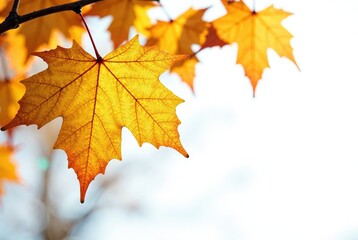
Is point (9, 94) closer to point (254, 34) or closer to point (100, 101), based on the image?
point (100, 101)

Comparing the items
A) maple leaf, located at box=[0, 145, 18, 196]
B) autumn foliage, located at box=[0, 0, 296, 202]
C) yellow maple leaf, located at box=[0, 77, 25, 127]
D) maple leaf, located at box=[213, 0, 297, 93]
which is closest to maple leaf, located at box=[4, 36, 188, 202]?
autumn foliage, located at box=[0, 0, 296, 202]

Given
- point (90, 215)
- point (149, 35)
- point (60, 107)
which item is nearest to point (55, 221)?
point (90, 215)

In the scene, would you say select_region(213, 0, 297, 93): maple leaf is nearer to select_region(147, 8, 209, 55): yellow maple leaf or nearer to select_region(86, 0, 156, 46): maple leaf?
select_region(147, 8, 209, 55): yellow maple leaf

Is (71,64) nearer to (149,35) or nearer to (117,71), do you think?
(117,71)

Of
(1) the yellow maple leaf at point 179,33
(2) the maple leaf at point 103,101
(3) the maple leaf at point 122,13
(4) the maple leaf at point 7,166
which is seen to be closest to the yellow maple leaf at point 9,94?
(4) the maple leaf at point 7,166

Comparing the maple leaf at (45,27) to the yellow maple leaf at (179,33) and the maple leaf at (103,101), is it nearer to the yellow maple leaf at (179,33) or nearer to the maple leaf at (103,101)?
the yellow maple leaf at (179,33)
